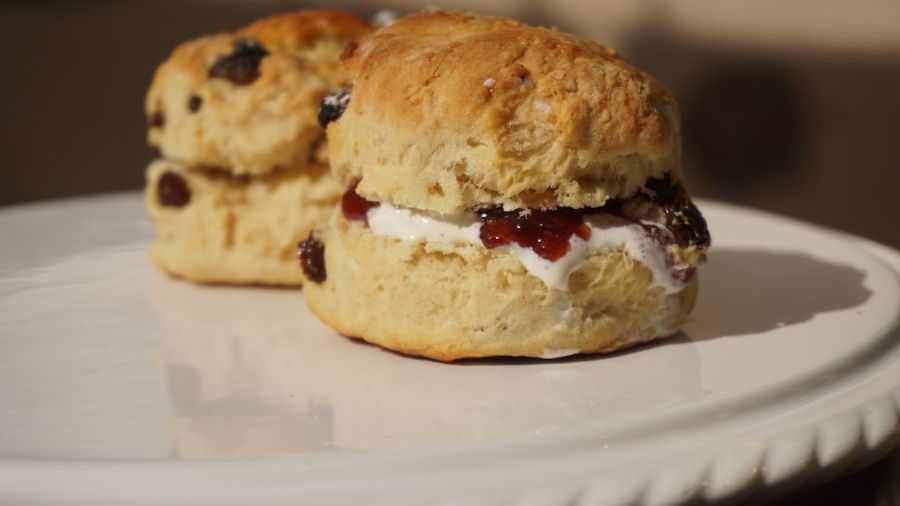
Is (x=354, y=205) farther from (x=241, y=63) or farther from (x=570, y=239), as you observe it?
(x=241, y=63)

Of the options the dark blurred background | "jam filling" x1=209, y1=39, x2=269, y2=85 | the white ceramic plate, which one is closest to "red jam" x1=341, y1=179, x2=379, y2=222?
the white ceramic plate

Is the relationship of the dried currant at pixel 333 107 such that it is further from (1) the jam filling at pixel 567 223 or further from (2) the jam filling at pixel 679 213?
(2) the jam filling at pixel 679 213

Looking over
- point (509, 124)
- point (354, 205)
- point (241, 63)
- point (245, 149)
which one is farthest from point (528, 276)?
point (241, 63)

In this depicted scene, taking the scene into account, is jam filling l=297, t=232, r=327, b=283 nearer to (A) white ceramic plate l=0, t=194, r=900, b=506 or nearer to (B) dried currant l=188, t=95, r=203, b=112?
(A) white ceramic plate l=0, t=194, r=900, b=506

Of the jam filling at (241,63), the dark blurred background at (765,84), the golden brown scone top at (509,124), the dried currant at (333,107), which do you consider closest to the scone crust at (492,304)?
the golden brown scone top at (509,124)

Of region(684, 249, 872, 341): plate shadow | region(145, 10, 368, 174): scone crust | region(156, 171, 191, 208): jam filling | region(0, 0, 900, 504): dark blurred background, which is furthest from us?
region(0, 0, 900, 504): dark blurred background

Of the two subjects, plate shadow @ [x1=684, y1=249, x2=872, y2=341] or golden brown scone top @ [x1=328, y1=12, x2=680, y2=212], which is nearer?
golden brown scone top @ [x1=328, y1=12, x2=680, y2=212]
